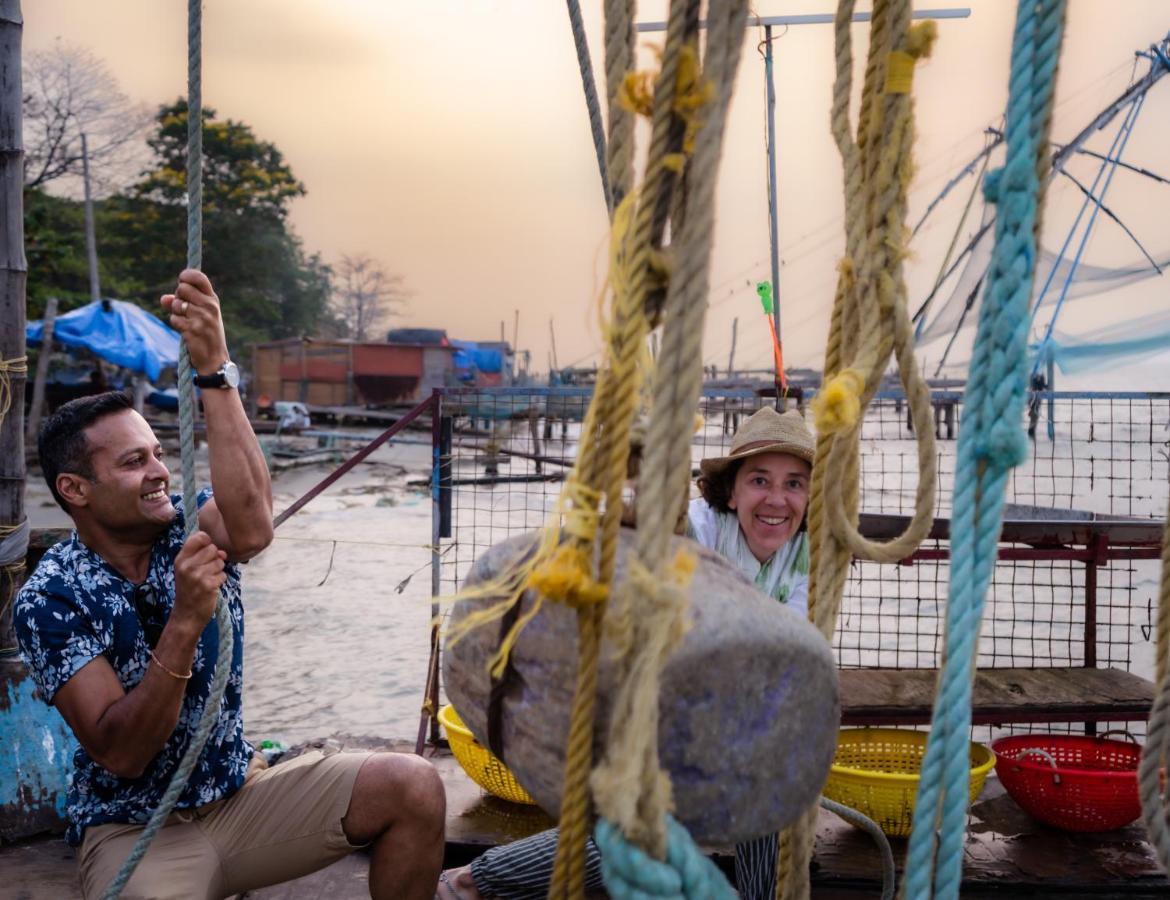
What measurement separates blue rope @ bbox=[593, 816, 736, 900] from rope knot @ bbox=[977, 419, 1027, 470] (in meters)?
0.46

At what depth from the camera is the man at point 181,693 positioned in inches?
79.7

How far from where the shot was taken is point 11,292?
10.8ft

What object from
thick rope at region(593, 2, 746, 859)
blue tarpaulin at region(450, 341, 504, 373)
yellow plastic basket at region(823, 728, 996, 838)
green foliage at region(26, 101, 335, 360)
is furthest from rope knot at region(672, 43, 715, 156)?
blue tarpaulin at region(450, 341, 504, 373)

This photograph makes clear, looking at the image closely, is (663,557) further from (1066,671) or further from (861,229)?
(1066,671)

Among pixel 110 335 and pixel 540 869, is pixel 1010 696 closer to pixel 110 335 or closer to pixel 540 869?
pixel 540 869

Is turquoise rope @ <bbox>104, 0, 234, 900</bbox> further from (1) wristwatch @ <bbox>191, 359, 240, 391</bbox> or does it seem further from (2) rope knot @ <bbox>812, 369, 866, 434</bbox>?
(2) rope knot @ <bbox>812, 369, 866, 434</bbox>

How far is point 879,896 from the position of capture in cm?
302

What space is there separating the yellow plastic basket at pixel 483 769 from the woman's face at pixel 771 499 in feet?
4.08

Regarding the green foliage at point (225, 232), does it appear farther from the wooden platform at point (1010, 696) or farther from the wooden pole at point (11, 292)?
the wooden platform at point (1010, 696)

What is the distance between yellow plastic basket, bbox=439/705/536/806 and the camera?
339 centimetres

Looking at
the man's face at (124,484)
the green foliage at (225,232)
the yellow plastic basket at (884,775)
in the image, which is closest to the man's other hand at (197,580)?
the man's face at (124,484)

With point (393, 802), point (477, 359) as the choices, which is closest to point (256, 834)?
point (393, 802)

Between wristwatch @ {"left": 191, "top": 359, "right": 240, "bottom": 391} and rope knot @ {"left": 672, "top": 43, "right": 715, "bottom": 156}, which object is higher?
rope knot @ {"left": 672, "top": 43, "right": 715, "bottom": 156}

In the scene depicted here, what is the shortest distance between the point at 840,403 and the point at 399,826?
170cm
